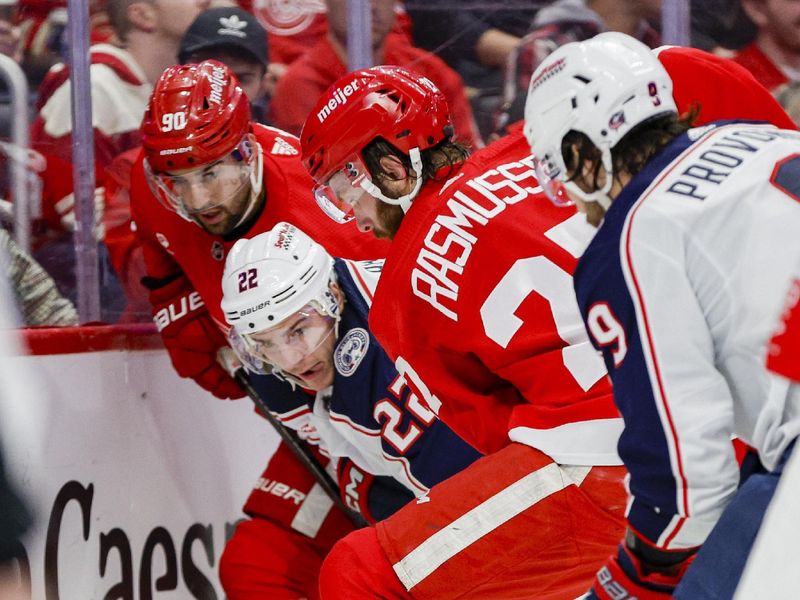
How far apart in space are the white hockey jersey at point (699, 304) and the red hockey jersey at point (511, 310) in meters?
0.57

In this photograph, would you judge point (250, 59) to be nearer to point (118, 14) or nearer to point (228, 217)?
point (118, 14)

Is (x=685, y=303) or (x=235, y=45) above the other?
(x=685, y=303)

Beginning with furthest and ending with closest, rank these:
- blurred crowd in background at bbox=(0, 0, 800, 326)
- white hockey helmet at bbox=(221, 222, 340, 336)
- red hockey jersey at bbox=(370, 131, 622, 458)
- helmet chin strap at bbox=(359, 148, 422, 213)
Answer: blurred crowd in background at bbox=(0, 0, 800, 326) → white hockey helmet at bbox=(221, 222, 340, 336) → helmet chin strap at bbox=(359, 148, 422, 213) → red hockey jersey at bbox=(370, 131, 622, 458)

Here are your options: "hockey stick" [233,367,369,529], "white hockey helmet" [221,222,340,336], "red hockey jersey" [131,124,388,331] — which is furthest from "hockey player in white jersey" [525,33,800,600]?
"hockey stick" [233,367,369,529]

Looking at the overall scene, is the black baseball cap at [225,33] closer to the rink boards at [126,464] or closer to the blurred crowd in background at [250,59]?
the blurred crowd in background at [250,59]

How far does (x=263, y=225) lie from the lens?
3.36m

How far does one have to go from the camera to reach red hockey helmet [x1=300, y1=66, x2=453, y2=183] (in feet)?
8.53

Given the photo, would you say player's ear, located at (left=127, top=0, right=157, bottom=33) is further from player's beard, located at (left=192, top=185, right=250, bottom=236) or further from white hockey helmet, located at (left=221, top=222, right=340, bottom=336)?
white hockey helmet, located at (left=221, top=222, right=340, bottom=336)

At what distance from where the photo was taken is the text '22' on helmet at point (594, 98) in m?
1.88

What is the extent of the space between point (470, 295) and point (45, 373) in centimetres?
121

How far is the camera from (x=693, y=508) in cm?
180

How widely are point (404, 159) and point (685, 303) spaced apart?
3.10 feet

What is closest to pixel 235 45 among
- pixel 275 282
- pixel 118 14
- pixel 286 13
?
pixel 286 13

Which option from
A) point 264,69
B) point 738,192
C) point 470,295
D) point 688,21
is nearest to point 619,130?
point 738,192
